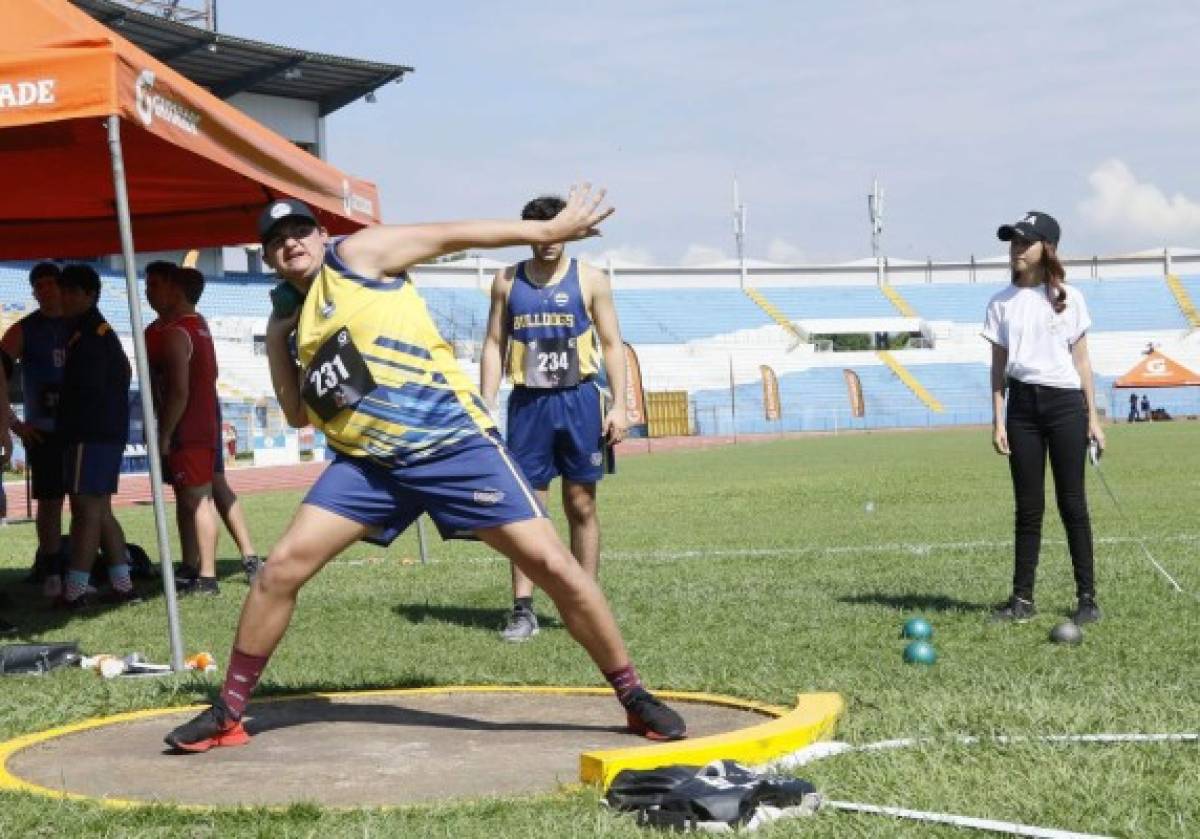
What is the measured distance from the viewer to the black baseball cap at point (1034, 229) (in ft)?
29.1

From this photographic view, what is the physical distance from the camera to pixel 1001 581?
10.6 m

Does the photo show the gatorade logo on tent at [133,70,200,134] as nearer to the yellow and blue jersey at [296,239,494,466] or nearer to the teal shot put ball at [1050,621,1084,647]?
the yellow and blue jersey at [296,239,494,466]

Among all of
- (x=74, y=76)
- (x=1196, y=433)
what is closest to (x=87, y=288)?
(x=74, y=76)

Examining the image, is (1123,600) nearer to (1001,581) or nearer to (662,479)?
(1001,581)

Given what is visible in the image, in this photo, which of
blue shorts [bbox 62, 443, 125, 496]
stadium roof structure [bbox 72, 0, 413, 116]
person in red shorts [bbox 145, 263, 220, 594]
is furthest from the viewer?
stadium roof structure [bbox 72, 0, 413, 116]

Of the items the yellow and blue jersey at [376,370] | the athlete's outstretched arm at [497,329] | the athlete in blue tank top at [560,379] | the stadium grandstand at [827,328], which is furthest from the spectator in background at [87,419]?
the stadium grandstand at [827,328]

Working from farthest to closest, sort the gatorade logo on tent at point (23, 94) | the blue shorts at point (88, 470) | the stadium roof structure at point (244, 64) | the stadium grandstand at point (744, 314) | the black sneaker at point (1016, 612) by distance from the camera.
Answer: the stadium grandstand at point (744, 314) → the stadium roof structure at point (244, 64) → the blue shorts at point (88, 470) → the black sneaker at point (1016, 612) → the gatorade logo on tent at point (23, 94)

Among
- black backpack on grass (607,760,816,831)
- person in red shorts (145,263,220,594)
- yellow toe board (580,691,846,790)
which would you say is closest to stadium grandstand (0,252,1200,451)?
person in red shorts (145,263,220,594)

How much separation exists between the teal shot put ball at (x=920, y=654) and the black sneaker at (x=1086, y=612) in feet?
4.91

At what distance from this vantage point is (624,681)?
5.93 metres

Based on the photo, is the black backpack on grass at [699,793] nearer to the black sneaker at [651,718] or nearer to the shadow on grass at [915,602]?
the black sneaker at [651,718]

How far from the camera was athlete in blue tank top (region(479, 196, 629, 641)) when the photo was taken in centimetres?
903

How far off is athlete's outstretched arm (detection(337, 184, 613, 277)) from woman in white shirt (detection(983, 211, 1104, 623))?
3.99 meters

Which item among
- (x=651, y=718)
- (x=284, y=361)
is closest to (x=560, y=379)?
(x=284, y=361)
